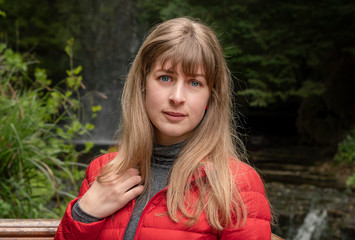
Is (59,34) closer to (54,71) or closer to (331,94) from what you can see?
(54,71)

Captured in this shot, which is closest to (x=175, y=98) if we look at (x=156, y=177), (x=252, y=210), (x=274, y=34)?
(x=156, y=177)

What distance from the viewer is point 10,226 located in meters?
1.68

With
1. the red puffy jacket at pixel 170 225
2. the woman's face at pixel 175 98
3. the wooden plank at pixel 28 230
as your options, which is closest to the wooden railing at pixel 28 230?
the wooden plank at pixel 28 230

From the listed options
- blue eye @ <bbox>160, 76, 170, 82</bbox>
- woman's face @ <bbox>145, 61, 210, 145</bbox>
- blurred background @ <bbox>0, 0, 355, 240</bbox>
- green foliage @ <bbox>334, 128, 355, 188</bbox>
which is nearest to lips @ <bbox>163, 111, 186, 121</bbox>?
woman's face @ <bbox>145, 61, 210, 145</bbox>

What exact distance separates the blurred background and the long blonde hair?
Result: 1.30 ft

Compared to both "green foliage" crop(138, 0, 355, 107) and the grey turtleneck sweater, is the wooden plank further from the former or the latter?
"green foliage" crop(138, 0, 355, 107)

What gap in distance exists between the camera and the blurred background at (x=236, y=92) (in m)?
3.08

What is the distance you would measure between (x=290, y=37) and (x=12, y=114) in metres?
6.96

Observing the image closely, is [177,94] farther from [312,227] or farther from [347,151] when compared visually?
[347,151]

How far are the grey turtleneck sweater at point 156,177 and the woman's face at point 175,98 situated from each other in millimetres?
75

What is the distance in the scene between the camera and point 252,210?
1258 mm

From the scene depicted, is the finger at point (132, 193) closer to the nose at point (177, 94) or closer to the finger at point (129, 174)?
the finger at point (129, 174)

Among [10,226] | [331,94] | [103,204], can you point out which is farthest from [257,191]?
[331,94]

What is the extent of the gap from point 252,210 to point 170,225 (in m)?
0.25
